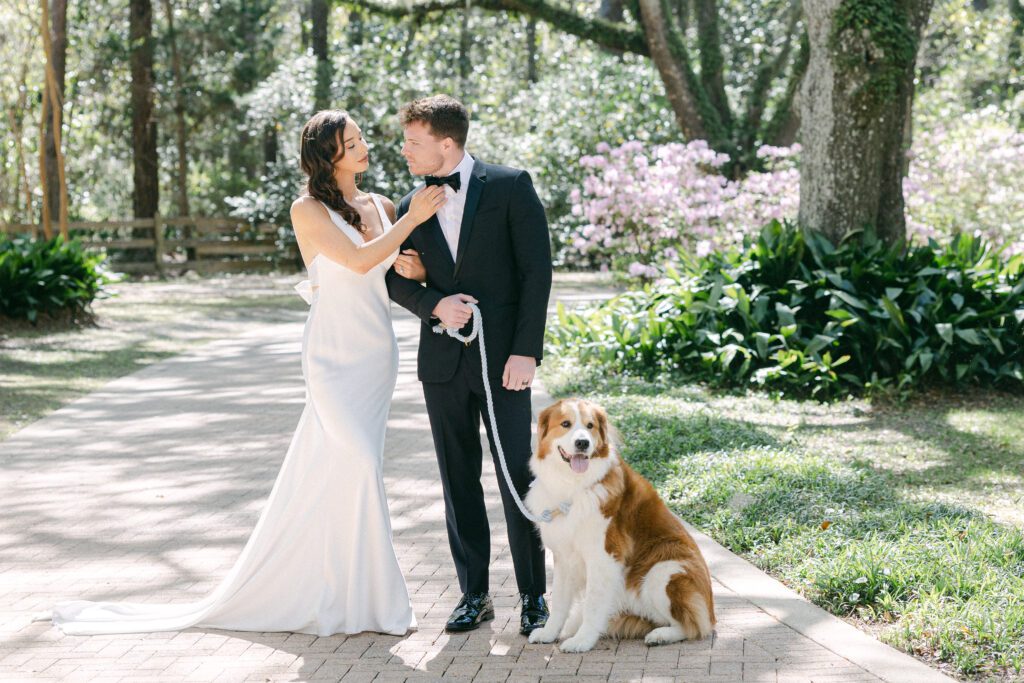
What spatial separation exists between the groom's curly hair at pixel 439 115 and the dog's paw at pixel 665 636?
6.76 feet

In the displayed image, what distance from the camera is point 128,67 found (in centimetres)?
3606

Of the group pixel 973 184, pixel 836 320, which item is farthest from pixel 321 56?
pixel 836 320

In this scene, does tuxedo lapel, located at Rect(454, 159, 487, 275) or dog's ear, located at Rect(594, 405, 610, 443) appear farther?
tuxedo lapel, located at Rect(454, 159, 487, 275)

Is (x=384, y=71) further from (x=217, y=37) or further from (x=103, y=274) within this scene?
(x=103, y=274)

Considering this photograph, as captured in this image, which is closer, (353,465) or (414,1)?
(353,465)

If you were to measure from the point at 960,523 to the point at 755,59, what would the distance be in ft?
99.5

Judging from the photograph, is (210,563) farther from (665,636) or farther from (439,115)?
(439,115)

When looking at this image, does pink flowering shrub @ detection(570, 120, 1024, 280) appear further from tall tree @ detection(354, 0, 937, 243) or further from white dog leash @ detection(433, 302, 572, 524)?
white dog leash @ detection(433, 302, 572, 524)

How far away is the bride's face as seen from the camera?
4.79 meters

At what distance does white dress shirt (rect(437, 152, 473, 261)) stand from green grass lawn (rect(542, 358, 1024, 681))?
7.15ft

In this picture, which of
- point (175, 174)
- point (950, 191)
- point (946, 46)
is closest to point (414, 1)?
point (950, 191)

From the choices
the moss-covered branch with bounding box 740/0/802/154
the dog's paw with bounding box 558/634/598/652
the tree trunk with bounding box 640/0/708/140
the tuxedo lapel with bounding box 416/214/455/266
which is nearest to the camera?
the dog's paw with bounding box 558/634/598/652

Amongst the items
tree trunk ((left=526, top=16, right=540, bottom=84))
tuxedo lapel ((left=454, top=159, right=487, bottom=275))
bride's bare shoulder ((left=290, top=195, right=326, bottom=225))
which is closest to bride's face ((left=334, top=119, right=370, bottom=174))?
bride's bare shoulder ((left=290, top=195, right=326, bottom=225))

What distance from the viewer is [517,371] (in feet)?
14.8
